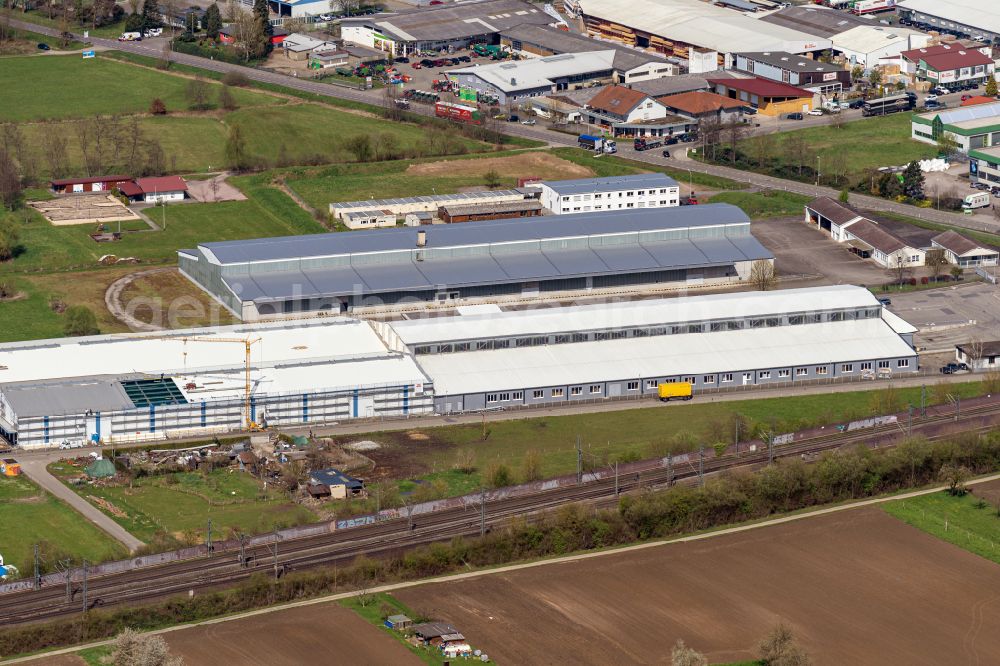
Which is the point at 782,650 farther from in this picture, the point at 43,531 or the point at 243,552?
the point at 43,531

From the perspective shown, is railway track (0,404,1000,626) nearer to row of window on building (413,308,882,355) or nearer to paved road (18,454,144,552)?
paved road (18,454,144,552)

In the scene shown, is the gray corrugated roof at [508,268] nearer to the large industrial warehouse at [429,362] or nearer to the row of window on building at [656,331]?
the large industrial warehouse at [429,362]

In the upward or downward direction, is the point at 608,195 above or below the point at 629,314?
above

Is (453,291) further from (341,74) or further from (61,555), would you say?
(341,74)

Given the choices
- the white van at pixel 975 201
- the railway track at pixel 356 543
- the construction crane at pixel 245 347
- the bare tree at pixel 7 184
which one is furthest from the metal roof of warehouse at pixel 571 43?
the railway track at pixel 356 543

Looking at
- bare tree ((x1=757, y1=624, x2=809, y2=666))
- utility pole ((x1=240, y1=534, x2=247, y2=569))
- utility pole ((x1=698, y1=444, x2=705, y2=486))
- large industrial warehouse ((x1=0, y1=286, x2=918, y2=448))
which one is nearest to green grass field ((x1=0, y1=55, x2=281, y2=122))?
large industrial warehouse ((x1=0, y1=286, x2=918, y2=448))

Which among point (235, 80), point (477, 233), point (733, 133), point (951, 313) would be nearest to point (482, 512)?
point (477, 233)
